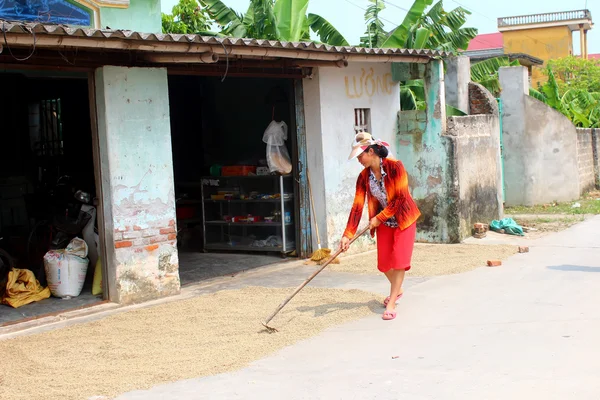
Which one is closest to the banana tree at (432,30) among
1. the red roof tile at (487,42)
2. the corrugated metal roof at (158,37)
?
the corrugated metal roof at (158,37)

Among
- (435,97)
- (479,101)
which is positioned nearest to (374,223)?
(435,97)

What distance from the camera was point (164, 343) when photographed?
22.6ft

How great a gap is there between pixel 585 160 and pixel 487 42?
3633 cm

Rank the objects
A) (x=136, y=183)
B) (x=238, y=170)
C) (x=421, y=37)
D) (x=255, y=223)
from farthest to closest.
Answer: (x=421, y=37) < (x=238, y=170) < (x=255, y=223) < (x=136, y=183)

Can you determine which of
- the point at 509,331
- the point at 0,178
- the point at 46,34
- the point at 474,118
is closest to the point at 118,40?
the point at 46,34

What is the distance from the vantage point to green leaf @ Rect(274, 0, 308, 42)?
15.8m

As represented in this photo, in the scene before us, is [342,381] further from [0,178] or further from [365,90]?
[0,178]

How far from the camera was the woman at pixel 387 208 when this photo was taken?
7.45 m

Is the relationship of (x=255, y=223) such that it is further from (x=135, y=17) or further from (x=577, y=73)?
(x=577, y=73)

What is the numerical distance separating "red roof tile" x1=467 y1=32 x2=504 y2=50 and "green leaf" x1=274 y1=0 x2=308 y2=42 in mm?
38230

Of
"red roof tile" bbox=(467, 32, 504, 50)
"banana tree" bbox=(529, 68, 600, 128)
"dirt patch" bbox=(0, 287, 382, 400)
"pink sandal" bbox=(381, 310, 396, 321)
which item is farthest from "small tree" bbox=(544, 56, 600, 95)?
"pink sandal" bbox=(381, 310, 396, 321)

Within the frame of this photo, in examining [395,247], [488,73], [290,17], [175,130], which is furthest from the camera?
[488,73]

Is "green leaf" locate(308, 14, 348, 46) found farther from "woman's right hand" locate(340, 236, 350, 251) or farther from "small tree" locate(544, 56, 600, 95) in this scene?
"small tree" locate(544, 56, 600, 95)

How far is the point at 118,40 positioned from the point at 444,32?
11.7m
